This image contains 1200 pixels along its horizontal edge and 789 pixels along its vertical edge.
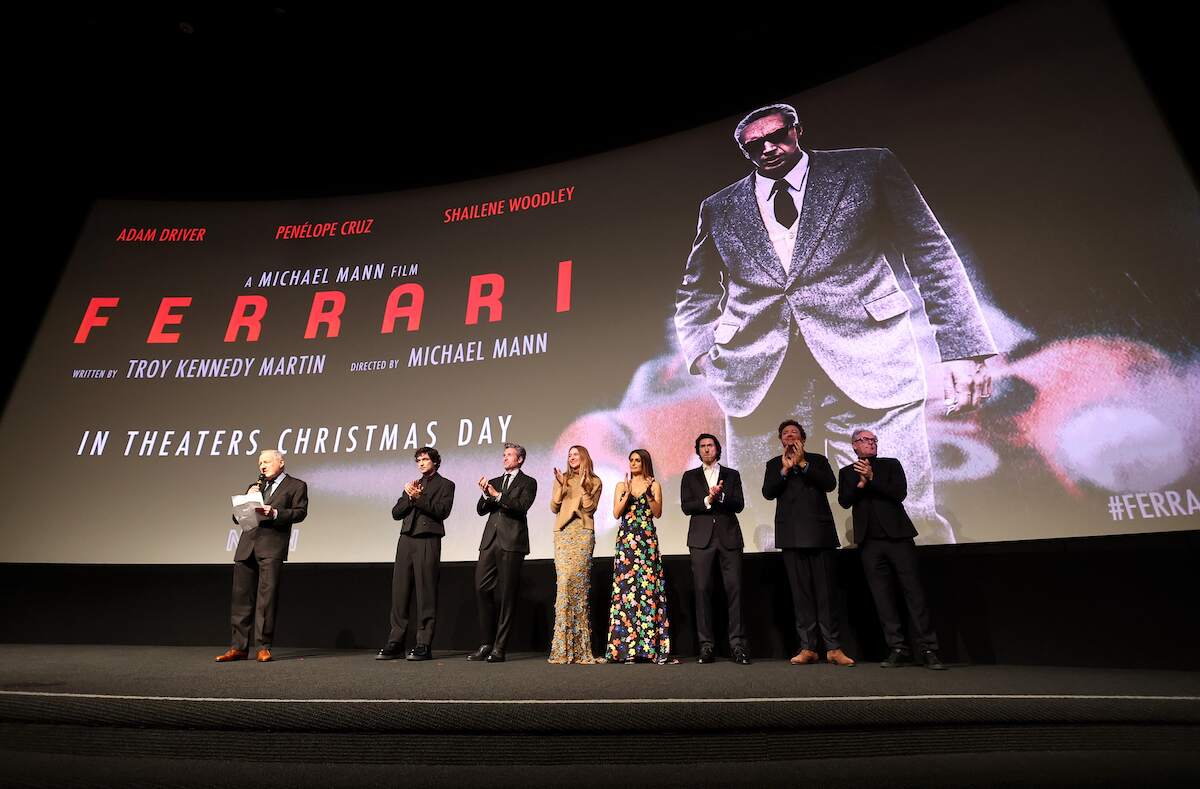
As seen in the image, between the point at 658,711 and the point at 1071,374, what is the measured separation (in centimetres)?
282

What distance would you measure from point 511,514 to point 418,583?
0.69 meters

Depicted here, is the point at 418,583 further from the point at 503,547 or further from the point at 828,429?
the point at 828,429

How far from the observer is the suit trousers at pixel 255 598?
387cm

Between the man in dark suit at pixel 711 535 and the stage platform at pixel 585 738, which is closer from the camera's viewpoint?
the stage platform at pixel 585 738

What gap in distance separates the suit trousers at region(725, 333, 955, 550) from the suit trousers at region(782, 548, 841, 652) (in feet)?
1.47

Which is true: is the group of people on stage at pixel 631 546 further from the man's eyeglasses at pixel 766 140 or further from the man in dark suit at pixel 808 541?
the man's eyeglasses at pixel 766 140

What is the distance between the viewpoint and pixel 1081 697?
2.18m

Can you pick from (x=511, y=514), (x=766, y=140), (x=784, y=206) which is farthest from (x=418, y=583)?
(x=766, y=140)

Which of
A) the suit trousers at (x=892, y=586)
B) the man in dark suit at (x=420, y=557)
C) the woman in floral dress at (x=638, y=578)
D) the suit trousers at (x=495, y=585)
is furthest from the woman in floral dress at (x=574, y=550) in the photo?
the suit trousers at (x=892, y=586)

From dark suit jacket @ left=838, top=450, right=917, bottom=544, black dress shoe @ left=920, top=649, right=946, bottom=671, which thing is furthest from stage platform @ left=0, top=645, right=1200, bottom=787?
dark suit jacket @ left=838, top=450, right=917, bottom=544

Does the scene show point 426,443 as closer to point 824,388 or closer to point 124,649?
point 124,649

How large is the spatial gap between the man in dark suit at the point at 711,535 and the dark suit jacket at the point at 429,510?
142cm

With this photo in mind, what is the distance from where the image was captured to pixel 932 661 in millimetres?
3252

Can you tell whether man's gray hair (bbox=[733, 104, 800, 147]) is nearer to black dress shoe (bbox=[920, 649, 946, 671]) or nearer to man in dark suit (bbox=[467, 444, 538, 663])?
man in dark suit (bbox=[467, 444, 538, 663])
